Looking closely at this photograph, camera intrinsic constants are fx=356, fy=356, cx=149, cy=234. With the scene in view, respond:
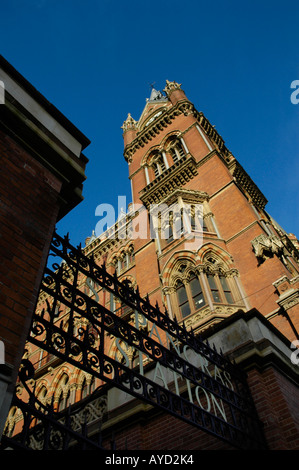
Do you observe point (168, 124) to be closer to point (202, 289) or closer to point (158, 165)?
point (158, 165)

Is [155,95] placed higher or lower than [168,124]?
higher

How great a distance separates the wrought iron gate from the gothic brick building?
20 centimetres

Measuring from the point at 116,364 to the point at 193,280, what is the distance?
937 cm

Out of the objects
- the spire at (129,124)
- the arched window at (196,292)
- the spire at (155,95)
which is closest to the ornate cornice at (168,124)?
the spire at (129,124)

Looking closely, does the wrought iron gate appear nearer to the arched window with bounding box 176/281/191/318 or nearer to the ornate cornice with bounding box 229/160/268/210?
the arched window with bounding box 176/281/191/318

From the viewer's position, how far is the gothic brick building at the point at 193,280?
6.59 metres

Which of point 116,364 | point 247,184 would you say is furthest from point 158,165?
point 116,364

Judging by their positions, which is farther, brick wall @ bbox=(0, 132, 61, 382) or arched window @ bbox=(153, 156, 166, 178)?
arched window @ bbox=(153, 156, 166, 178)

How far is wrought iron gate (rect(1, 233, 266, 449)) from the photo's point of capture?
141 inches

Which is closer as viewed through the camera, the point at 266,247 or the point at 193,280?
the point at 266,247

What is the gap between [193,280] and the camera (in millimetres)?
13219

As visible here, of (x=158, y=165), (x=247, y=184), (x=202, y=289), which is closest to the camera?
(x=202, y=289)

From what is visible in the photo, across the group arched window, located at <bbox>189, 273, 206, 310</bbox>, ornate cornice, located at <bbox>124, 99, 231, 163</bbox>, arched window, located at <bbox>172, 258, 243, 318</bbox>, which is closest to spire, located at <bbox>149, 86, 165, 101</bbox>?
ornate cornice, located at <bbox>124, 99, 231, 163</bbox>
